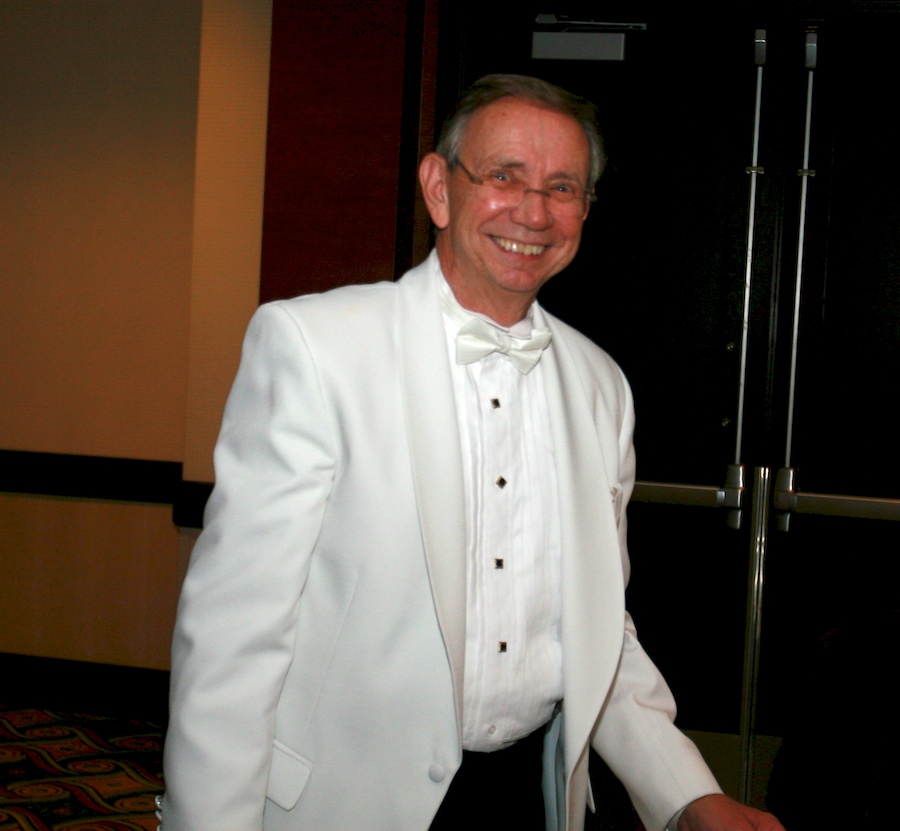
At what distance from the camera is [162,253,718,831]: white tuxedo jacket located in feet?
4.16

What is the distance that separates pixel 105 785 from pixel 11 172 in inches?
99.9

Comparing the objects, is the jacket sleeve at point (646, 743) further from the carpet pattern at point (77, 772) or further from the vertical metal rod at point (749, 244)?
the carpet pattern at point (77, 772)

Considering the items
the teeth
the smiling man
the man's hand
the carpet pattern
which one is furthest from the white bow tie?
the carpet pattern

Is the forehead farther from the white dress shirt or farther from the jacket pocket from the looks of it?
the jacket pocket

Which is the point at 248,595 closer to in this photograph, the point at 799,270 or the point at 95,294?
the point at 799,270

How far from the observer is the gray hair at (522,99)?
1.58m

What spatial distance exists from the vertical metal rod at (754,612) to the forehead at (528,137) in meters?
1.95

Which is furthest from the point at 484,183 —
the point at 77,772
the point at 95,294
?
the point at 95,294

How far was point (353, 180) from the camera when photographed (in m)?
2.91

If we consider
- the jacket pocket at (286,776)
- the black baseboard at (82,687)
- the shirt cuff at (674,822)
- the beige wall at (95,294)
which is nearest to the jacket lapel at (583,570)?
the shirt cuff at (674,822)

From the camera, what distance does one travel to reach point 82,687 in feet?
14.1

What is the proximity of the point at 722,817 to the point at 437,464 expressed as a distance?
2.05 ft

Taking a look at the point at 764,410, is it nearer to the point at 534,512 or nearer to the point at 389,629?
the point at 534,512

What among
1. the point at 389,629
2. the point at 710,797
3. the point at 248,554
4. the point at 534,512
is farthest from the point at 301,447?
the point at 710,797
